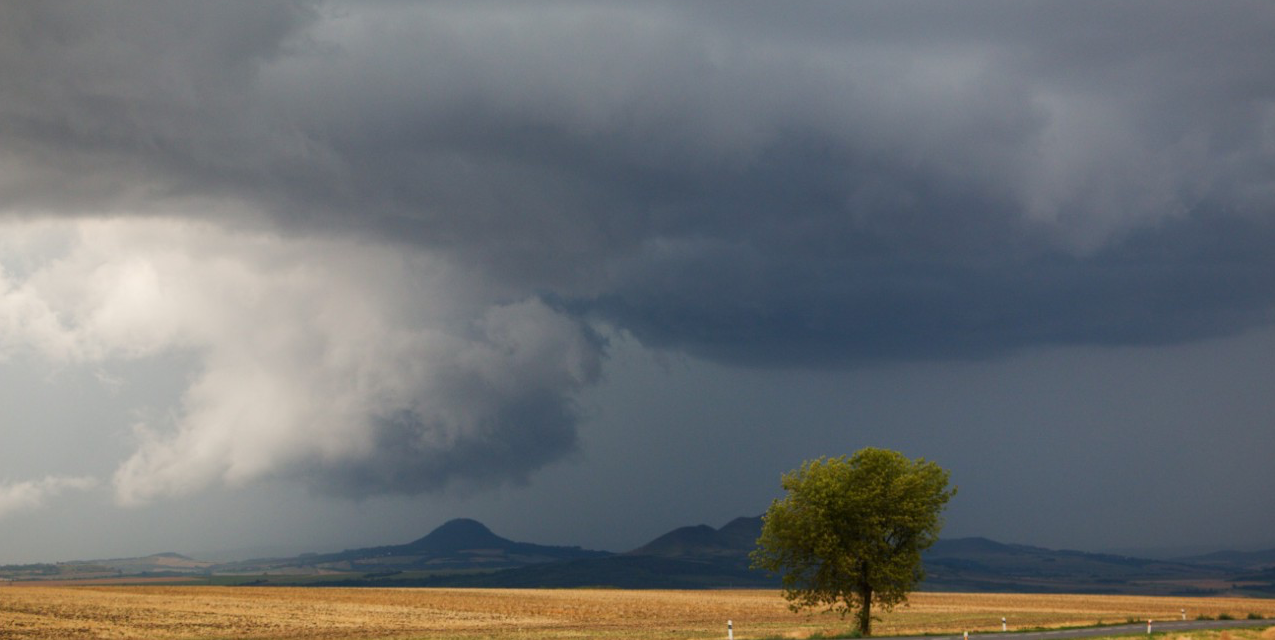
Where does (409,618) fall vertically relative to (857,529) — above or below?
below

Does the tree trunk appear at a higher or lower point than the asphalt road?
higher

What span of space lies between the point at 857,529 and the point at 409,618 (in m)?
56.4

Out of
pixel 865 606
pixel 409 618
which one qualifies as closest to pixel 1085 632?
pixel 865 606

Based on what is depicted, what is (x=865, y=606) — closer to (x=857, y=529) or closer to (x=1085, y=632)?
(x=857, y=529)

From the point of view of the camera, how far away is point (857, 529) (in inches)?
2810

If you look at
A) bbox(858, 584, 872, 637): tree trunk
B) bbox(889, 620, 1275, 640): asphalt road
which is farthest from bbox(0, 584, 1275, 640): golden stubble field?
bbox(889, 620, 1275, 640): asphalt road

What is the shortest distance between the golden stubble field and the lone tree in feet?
13.9

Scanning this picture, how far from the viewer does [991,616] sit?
→ 117625mm

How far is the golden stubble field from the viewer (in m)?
88.4

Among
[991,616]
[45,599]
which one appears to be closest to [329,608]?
[45,599]

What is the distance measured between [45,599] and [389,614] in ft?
145

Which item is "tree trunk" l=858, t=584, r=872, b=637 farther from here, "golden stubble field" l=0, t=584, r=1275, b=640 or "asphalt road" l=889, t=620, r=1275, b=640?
"asphalt road" l=889, t=620, r=1275, b=640

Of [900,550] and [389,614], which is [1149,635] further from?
[389,614]

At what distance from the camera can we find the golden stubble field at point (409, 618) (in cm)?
8844
